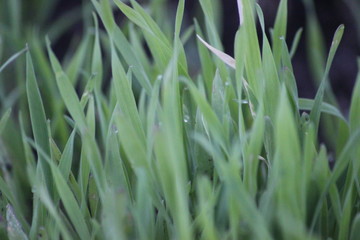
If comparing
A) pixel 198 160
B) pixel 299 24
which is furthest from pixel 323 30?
pixel 198 160

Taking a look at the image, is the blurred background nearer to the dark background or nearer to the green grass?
the dark background

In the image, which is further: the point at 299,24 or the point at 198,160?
the point at 299,24

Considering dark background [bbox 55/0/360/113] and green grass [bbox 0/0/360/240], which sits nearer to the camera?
green grass [bbox 0/0/360/240]

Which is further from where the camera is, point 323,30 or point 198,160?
point 323,30

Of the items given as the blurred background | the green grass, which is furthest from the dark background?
the green grass

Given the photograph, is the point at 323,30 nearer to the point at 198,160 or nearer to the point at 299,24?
the point at 299,24

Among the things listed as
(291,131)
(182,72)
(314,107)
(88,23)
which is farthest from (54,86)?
(291,131)

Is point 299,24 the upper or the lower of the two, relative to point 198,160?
lower

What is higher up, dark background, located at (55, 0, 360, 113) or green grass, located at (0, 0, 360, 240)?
green grass, located at (0, 0, 360, 240)

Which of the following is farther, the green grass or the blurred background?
the blurred background
